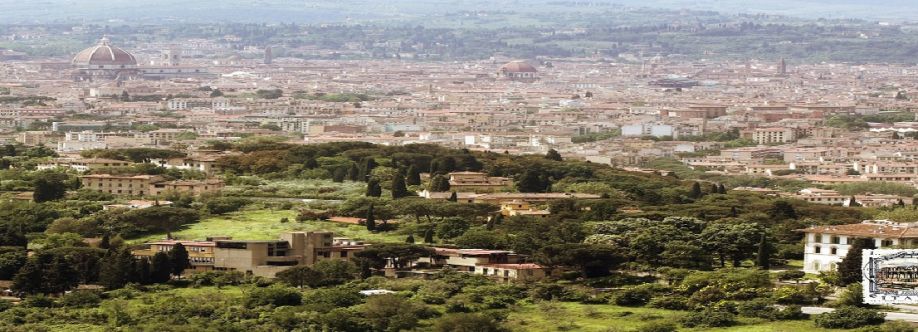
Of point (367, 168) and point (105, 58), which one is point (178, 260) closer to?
point (367, 168)

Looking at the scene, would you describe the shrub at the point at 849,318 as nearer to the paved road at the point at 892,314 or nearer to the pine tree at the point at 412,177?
the paved road at the point at 892,314

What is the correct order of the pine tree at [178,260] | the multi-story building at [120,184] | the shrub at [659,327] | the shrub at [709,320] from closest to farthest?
the shrub at [659,327] < the shrub at [709,320] < the pine tree at [178,260] < the multi-story building at [120,184]

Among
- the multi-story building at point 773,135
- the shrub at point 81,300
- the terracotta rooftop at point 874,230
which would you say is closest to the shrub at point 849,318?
the terracotta rooftop at point 874,230

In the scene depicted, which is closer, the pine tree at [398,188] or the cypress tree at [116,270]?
the cypress tree at [116,270]

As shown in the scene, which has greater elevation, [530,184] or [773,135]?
[530,184]

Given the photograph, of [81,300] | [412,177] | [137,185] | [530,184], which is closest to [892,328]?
[81,300]

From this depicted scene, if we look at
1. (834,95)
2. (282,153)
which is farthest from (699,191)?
(834,95)
